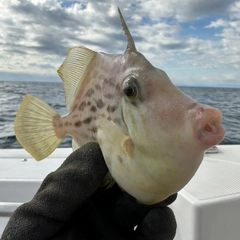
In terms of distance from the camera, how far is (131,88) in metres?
0.85

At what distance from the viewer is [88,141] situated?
1045 millimetres

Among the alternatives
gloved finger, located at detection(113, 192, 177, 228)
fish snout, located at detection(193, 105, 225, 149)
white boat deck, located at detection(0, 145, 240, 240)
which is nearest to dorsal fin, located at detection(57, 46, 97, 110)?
gloved finger, located at detection(113, 192, 177, 228)

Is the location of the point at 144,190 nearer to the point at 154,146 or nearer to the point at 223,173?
the point at 154,146

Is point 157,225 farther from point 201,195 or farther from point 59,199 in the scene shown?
point 201,195

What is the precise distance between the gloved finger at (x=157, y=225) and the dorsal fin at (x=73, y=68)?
0.49 metres

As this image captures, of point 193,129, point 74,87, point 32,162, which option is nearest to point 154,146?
point 193,129

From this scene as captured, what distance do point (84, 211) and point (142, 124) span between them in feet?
1.49

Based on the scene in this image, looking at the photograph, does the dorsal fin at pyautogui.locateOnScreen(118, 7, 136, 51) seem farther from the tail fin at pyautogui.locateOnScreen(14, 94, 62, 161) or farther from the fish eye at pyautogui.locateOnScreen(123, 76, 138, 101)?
the tail fin at pyautogui.locateOnScreen(14, 94, 62, 161)

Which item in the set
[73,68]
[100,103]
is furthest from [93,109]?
[73,68]

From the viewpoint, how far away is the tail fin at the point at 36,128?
1187 mm

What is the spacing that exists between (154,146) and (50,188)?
39cm

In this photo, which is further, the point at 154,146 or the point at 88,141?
the point at 88,141

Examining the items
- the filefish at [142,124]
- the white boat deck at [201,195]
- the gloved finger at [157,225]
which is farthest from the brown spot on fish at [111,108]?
the white boat deck at [201,195]

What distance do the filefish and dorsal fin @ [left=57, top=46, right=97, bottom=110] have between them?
56 millimetres
